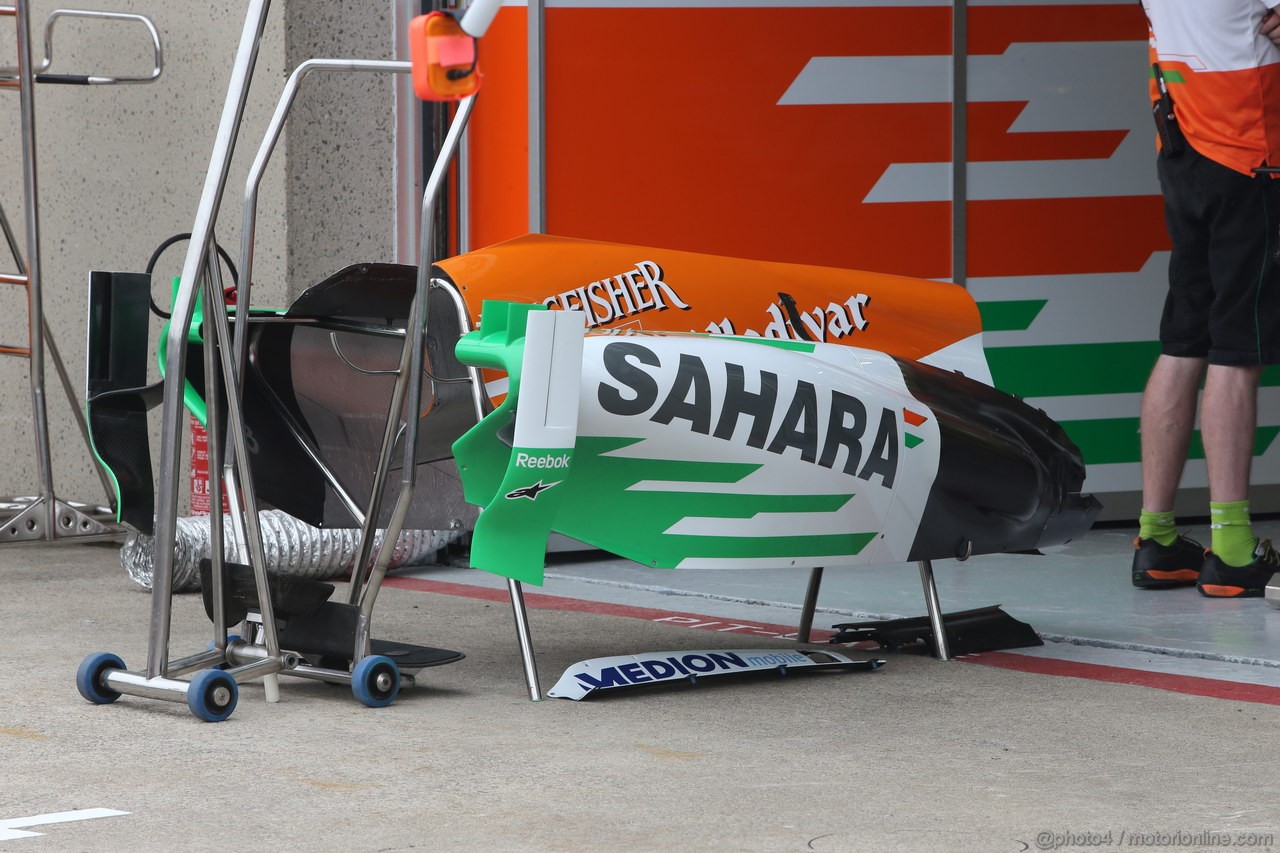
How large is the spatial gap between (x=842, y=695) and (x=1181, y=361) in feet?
6.03

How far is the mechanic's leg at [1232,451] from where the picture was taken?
187 inches

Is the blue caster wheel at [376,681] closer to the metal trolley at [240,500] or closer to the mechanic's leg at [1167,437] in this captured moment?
the metal trolley at [240,500]

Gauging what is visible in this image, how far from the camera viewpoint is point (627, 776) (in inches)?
116

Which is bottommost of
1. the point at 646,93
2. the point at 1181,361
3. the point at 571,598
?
the point at 571,598

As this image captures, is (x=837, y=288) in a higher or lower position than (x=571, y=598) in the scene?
higher

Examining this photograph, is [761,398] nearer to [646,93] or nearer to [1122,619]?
[1122,619]

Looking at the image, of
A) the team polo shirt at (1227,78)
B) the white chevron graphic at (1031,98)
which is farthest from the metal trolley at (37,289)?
the team polo shirt at (1227,78)

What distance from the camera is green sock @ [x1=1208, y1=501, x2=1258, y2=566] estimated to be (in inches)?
187

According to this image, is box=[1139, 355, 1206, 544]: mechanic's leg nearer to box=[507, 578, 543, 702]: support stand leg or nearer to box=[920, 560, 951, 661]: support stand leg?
box=[920, 560, 951, 661]: support stand leg

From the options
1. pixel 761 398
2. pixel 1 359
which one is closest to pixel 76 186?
pixel 1 359

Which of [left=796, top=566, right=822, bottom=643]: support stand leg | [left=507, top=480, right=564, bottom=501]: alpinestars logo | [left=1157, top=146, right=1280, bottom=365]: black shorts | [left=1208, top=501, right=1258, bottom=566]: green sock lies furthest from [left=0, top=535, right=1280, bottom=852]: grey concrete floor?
[left=1157, top=146, right=1280, bottom=365]: black shorts

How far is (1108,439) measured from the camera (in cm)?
654

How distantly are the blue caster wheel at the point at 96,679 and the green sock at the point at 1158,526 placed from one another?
276 centimetres

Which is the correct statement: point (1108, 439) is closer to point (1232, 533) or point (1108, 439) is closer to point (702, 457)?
point (1232, 533)
